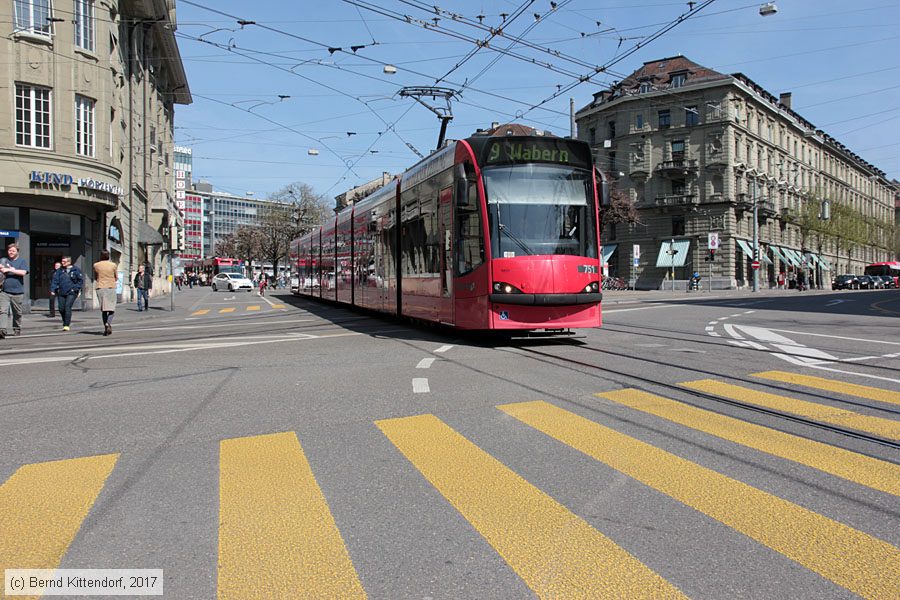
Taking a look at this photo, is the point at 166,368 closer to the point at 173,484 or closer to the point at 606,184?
the point at 173,484

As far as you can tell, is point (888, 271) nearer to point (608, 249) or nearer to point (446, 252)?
point (608, 249)

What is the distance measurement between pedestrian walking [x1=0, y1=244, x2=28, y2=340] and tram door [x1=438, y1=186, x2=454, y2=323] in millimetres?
8359

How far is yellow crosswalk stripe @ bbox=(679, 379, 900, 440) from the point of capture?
203 inches

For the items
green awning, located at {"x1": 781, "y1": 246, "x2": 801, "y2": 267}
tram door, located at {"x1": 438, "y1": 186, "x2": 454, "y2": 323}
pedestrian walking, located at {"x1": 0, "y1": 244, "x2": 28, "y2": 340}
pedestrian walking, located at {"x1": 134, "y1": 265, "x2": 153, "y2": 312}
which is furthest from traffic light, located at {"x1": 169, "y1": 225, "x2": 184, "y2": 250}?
green awning, located at {"x1": 781, "y1": 246, "x2": 801, "y2": 267}

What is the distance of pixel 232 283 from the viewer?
176 ft

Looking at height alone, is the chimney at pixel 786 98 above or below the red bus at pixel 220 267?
above

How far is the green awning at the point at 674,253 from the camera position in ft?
190

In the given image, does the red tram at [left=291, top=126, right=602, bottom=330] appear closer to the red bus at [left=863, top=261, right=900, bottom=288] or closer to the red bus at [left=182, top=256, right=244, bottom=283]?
the red bus at [left=182, top=256, right=244, bottom=283]

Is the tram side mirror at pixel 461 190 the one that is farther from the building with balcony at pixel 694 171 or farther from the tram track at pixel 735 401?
the building with balcony at pixel 694 171

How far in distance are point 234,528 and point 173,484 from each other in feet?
2.91

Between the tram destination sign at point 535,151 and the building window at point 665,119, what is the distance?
5242cm

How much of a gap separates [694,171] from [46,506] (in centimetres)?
6111

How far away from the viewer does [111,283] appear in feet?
45.8

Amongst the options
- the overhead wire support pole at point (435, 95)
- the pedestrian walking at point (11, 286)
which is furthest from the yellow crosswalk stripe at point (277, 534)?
the overhead wire support pole at point (435, 95)
